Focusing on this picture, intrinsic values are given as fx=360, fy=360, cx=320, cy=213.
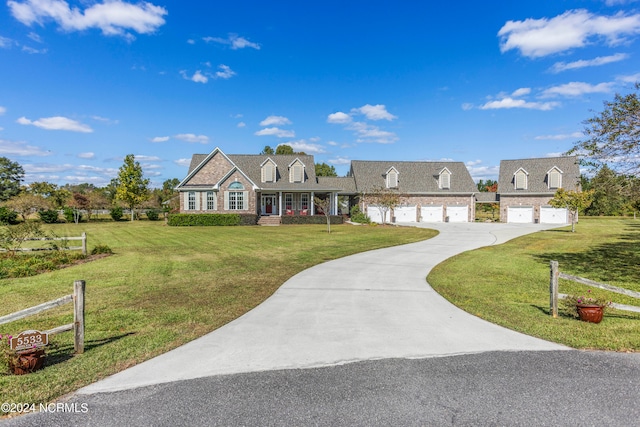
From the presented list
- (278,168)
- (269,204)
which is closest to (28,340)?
(269,204)

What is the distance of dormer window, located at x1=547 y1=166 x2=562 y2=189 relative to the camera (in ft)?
136

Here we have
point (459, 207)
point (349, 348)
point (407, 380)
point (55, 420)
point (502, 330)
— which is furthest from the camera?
point (459, 207)

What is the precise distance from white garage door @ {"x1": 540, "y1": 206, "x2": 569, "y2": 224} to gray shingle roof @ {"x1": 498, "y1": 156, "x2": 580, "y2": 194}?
209 centimetres

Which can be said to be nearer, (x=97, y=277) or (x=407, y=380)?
(x=407, y=380)

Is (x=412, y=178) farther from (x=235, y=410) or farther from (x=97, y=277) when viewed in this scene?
(x=235, y=410)

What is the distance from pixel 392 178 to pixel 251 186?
56.5ft

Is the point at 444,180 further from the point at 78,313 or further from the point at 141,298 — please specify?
the point at 78,313

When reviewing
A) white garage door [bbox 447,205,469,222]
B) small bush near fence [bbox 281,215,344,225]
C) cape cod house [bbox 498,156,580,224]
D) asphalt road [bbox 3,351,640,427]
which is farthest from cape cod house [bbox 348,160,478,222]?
asphalt road [bbox 3,351,640,427]

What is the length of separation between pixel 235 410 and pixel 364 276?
7.93 meters

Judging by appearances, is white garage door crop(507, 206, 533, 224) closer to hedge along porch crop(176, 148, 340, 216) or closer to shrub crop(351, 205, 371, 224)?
shrub crop(351, 205, 371, 224)

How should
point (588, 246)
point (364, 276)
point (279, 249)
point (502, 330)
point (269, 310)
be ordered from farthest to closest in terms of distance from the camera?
point (588, 246) < point (279, 249) < point (364, 276) < point (269, 310) < point (502, 330)

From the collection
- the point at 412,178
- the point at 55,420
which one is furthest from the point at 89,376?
the point at 412,178

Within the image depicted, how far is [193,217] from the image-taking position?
35062mm

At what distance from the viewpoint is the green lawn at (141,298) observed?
524 cm
